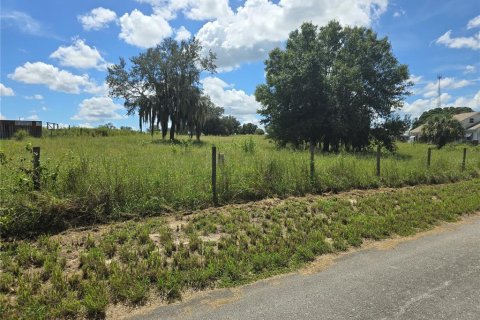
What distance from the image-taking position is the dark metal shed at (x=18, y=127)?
100 feet

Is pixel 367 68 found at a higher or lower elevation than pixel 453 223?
higher

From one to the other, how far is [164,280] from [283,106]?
85.3 feet

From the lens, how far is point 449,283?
4273 mm

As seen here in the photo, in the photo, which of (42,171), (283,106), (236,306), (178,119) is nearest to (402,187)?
(236,306)

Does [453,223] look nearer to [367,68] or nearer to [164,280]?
[164,280]

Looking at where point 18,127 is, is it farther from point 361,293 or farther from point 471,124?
point 471,124

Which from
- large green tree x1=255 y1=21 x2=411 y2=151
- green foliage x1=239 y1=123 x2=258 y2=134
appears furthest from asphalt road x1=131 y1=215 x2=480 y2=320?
green foliage x1=239 y1=123 x2=258 y2=134

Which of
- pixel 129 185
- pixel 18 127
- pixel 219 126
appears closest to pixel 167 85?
pixel 18 127

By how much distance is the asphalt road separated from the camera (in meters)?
3.55

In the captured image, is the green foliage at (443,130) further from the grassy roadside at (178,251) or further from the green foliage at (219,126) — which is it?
the green foliage at (219,126)

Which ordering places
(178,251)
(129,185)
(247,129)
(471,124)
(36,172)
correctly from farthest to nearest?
1. (247,129)
2. (471,124)
3. (129,185)
4. (36,172)
5. (178,251)

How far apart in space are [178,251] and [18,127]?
110 feet

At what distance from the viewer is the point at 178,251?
5105 mm

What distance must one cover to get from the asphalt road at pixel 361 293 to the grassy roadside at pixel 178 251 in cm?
34
